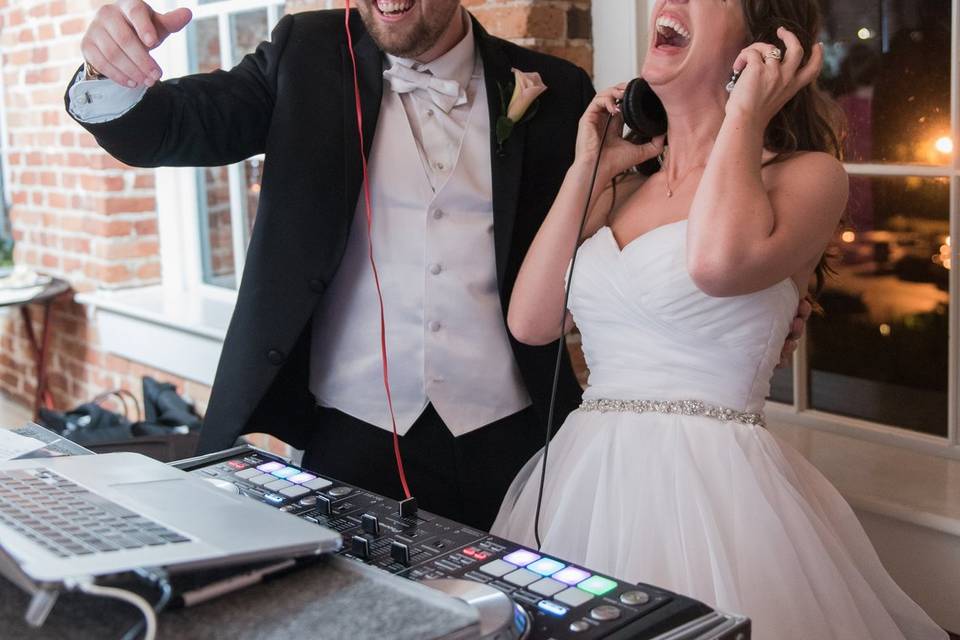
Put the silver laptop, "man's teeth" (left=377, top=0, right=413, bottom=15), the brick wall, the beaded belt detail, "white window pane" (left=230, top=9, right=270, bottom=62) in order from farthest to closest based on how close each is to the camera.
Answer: the brick wall → "white window pane" (left=230, top=9, right=270, bottom=62) → "man's teeth" (left=377, top=0, right=413, bottom=15) → the beaded belt detail → the silver laptop

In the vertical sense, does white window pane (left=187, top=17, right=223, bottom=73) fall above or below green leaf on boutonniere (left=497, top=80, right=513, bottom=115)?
above

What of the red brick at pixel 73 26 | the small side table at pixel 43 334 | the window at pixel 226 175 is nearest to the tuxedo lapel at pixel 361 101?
the window at pixel 226 175

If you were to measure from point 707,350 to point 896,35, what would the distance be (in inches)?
32.6

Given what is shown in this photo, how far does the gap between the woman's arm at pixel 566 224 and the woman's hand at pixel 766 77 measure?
30cm

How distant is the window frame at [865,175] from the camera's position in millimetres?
1895

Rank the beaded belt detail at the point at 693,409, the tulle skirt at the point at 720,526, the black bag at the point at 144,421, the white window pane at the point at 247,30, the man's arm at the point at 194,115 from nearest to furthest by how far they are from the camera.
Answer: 1. the tulle skirt at the point at 720,526
2. the beaded belt detail at the point at 693,409
3. the man's arm at the point at 194,115
4. the black bag at the point at 144,421
5. the white window pane at the point at 247,30

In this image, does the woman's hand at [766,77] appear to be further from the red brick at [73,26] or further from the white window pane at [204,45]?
the red brick at [73,26]

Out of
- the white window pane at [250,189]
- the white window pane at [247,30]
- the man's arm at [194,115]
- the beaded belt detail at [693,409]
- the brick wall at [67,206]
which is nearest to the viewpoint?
the beaded belt detail at [693,409]

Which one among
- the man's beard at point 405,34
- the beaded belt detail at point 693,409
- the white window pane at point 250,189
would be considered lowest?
the beaded belt detail at point 693,409

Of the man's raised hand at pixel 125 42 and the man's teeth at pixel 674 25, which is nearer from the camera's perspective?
the man's raised hand at pixel 125 42

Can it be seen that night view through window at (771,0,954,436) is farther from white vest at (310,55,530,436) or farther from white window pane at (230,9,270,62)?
white window pane at (230,9,270,62)

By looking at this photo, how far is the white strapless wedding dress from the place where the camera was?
1356 mm

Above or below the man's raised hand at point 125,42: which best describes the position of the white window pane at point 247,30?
above

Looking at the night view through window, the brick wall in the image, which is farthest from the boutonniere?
the brick wall
